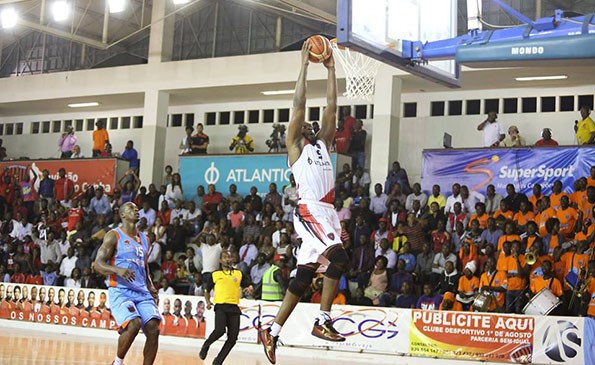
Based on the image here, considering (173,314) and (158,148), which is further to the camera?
(158,148)

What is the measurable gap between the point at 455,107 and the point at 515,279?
8.62 metres

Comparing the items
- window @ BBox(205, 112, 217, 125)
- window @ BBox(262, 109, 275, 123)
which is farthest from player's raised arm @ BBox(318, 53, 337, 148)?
window @ BBox(205, 112, 217, 125)

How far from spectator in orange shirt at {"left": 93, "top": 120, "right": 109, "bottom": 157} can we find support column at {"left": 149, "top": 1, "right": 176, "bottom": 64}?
2662 mm

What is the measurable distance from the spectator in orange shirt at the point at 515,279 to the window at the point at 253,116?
40.7 ft

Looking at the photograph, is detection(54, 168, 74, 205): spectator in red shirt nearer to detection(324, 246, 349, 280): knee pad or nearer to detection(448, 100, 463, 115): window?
detection(448, 100, 463, 115): window

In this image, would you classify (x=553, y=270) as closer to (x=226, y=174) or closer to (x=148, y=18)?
(x=226, y=174)

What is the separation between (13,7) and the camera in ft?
89.1

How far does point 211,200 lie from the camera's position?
24.1 m

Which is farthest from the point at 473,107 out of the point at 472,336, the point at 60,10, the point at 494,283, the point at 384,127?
the point at 60,10

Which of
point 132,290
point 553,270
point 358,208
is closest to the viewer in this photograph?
point 132,290

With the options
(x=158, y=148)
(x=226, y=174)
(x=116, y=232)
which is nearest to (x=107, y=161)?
(x=158, y=148)

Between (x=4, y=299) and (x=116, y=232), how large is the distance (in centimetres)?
1407

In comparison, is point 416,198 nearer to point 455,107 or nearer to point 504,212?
point 504,212

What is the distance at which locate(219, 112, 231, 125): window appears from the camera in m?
28.7
